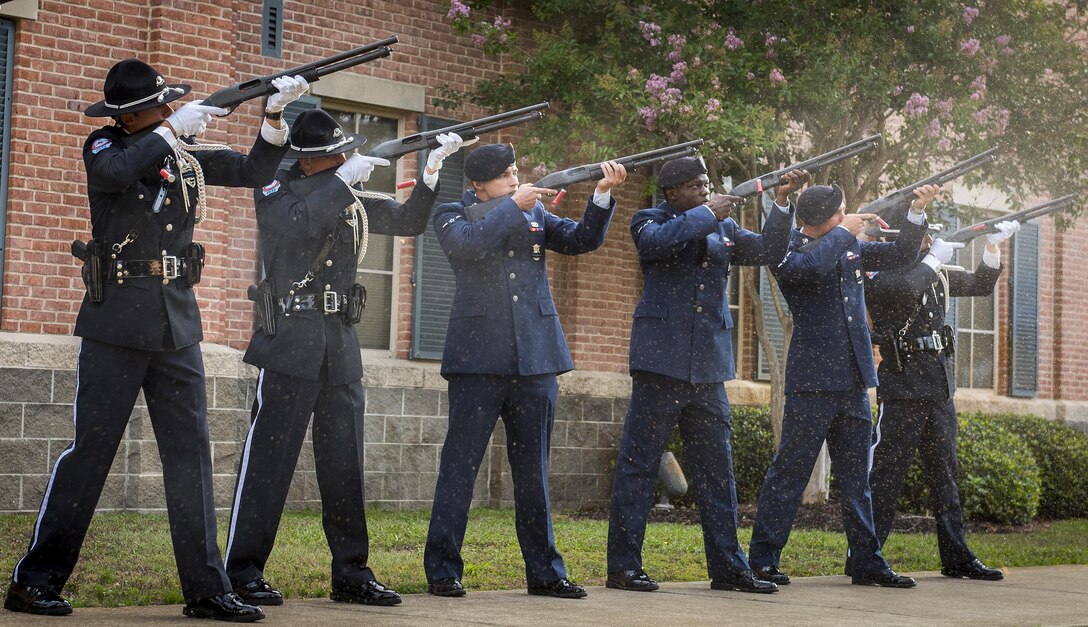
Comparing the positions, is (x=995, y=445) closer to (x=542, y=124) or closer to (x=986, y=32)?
(x=986, y=32)

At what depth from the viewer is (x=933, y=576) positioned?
8.15 metres

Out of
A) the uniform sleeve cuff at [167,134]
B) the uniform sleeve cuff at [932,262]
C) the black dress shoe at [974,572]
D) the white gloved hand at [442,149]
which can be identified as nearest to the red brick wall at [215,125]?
the white gloved hand at [442,149]

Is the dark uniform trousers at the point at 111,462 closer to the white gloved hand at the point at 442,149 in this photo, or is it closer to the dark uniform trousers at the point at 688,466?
the white gloved hand at the point at 442,149

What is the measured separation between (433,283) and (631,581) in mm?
5433

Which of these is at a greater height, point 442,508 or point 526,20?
point 526,20

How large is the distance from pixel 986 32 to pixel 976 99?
624 millimetres

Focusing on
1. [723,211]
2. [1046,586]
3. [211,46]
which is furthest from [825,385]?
[211,46]

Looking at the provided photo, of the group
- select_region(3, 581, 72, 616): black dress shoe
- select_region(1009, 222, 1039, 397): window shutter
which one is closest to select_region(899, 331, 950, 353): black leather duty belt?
select_region(3, 581, 72, 616): black dress shoe

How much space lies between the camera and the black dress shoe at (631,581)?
22.4 feet

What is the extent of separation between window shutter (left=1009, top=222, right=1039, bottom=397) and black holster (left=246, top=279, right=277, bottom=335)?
12.1 meters

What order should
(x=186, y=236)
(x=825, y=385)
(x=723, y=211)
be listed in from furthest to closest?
(x=825, y=385) < (x=723, y=211) < (x=186, y=236)

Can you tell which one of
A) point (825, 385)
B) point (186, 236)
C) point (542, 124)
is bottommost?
point (825, 385)

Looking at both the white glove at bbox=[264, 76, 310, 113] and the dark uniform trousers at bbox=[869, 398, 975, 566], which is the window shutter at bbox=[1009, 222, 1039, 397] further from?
the white glove at bbox=[264, 76, 310, 113]

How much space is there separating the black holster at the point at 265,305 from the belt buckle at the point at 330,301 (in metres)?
0.22
